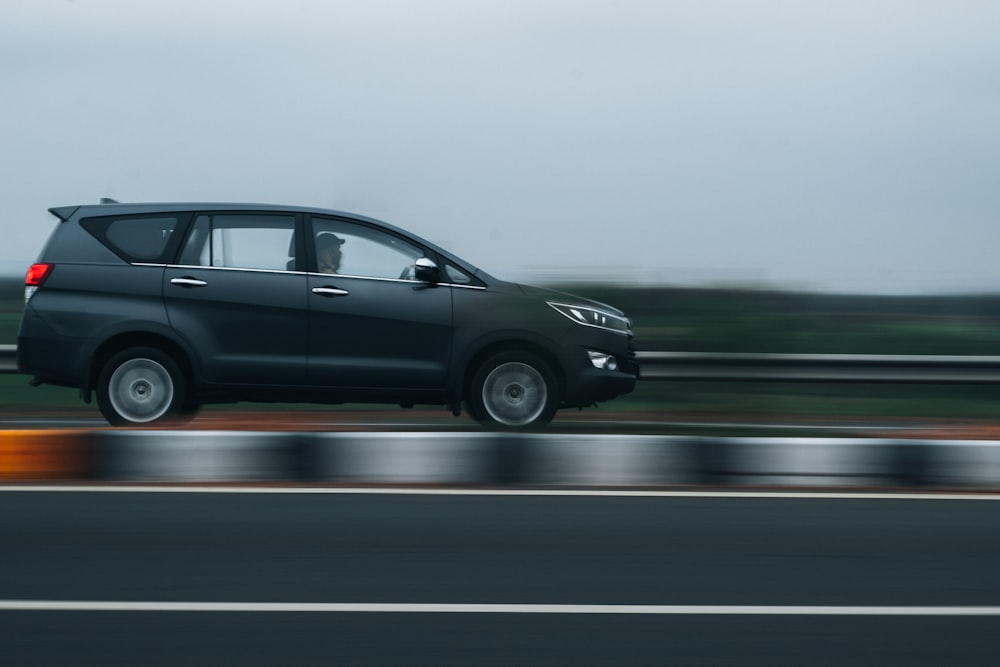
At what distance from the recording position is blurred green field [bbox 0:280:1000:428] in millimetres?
11883

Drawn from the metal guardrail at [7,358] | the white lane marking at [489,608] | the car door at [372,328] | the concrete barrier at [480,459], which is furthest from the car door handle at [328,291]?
the white lane marking at [489,608]

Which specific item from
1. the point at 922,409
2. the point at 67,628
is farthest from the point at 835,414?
the point at 67,628

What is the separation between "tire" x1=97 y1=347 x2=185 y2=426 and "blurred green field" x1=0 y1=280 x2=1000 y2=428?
3514mm

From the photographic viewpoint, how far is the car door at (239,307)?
30.8 feet

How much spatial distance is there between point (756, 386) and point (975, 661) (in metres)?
7.98

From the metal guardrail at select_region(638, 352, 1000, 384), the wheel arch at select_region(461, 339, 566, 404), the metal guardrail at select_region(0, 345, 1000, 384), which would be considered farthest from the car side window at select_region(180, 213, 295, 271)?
the metal guardrail at select_region(638, 352, 1000, 384)

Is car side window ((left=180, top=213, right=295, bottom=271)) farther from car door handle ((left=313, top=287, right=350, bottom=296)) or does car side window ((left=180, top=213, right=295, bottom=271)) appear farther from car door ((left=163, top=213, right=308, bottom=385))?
car door handle ((left=313, top=287, right=350, bottom=296))

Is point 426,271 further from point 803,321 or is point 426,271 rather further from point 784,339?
point 803,321

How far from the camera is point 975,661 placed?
4.16 metres

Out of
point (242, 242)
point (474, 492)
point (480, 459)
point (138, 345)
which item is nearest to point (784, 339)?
point (242, 242)

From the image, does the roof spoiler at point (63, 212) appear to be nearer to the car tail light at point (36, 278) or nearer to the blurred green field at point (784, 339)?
the car tail light at point (36, 278)

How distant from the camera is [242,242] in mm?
9602

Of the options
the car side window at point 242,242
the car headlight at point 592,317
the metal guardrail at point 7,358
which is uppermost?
the car side window at point 242,242

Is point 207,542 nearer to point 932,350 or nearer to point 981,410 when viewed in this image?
point 981,410
